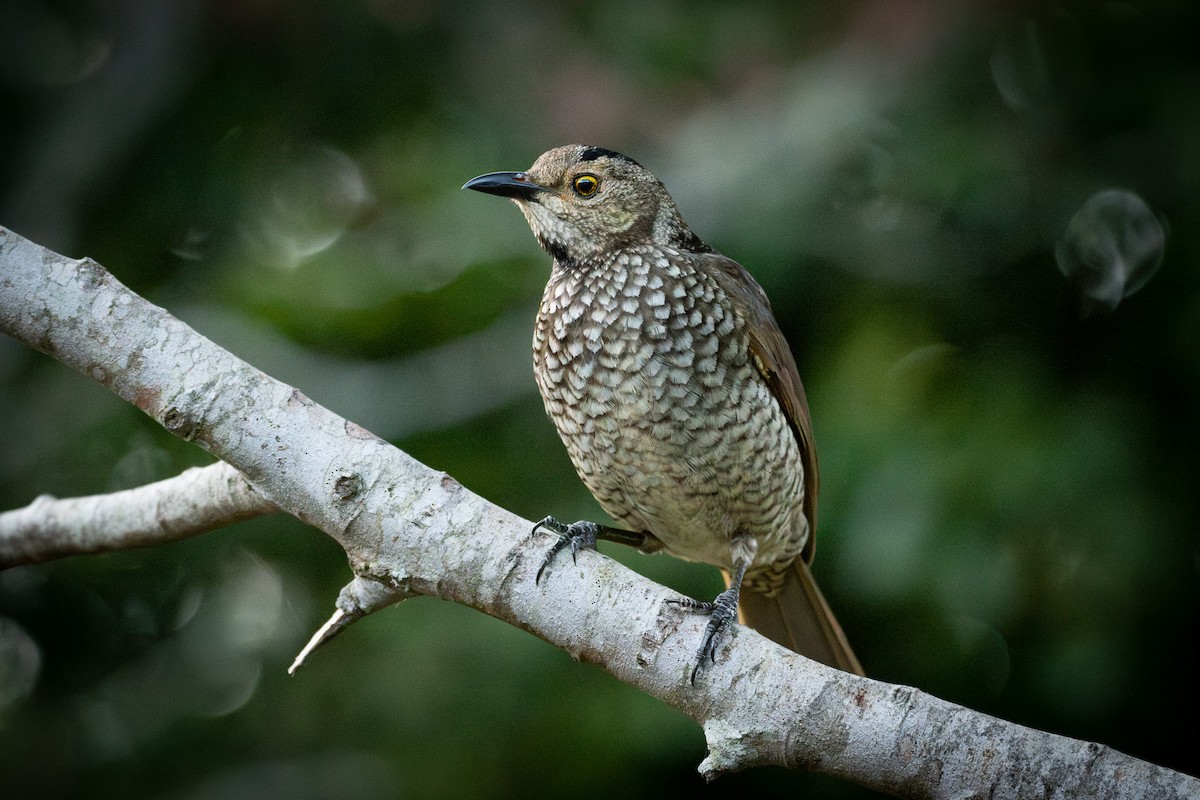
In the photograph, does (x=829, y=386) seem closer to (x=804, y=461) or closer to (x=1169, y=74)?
(x=804, y=461)

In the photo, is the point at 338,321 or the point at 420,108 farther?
the point at 420,108

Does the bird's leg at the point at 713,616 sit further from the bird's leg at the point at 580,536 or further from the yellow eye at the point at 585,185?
the yellow eye at the point at 585,185

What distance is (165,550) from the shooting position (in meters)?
4.21

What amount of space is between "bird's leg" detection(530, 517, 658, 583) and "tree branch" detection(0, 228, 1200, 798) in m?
0.03

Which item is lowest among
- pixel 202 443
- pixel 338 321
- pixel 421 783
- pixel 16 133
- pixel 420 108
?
pixel 421 783

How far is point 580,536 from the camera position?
2006 millimetres

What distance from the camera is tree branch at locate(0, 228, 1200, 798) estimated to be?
1.68 metres

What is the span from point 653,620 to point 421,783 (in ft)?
8.32

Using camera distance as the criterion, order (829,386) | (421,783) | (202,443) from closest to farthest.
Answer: (202,443), (829,386), (421,783)

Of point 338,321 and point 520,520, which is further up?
point 338,321

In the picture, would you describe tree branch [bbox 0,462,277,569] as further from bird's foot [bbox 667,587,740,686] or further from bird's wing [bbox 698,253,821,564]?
bird's wing [bbox 698,253,821,564]

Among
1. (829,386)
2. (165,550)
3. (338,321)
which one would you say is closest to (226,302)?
(338,321)

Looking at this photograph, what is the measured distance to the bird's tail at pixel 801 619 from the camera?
2.71 metres

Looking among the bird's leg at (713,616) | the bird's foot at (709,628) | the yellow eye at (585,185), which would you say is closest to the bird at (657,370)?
the yellow eye at (585,185)
